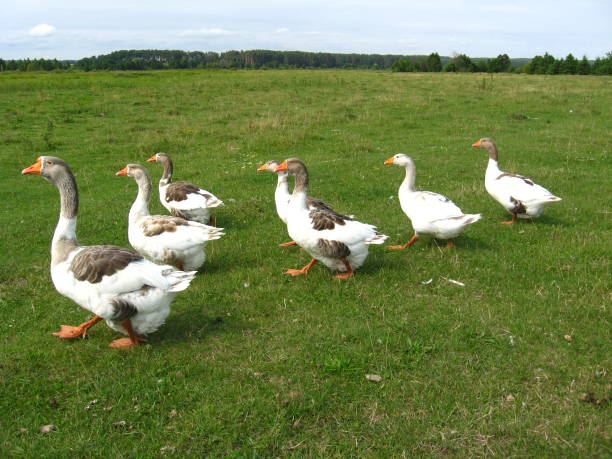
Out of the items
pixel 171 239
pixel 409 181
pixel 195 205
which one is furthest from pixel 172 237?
pixel 409 181

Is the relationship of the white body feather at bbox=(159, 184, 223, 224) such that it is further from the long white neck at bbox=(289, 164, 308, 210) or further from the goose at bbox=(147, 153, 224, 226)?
the long white neck at bbox=(289, 164, 308, 210)

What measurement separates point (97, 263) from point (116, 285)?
0.33 meters

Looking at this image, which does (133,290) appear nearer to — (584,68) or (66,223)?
(66,223)

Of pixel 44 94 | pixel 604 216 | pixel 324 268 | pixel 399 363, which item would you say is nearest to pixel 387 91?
pixel 44 94

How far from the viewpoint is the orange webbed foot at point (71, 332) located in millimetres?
5961

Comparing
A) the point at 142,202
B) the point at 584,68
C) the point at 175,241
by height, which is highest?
the point at 584,68

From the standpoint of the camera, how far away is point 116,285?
17.9 feet

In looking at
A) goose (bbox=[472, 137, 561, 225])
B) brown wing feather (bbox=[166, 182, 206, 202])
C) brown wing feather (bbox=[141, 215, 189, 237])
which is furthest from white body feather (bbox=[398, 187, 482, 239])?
brown wing feather (bbox=[166, 182, 206, 202])

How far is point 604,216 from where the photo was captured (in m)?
10.1

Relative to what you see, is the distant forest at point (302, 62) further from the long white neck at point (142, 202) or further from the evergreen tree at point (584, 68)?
the long white neck at point (142, 202)

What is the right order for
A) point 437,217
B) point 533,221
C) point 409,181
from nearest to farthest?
point 437,217 < point 409,181 < point 533,221

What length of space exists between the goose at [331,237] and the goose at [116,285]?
218cm

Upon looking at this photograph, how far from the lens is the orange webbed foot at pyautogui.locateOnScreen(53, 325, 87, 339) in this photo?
5961 mm

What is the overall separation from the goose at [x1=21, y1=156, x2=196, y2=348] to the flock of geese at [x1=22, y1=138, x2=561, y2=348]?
0.01 metres
